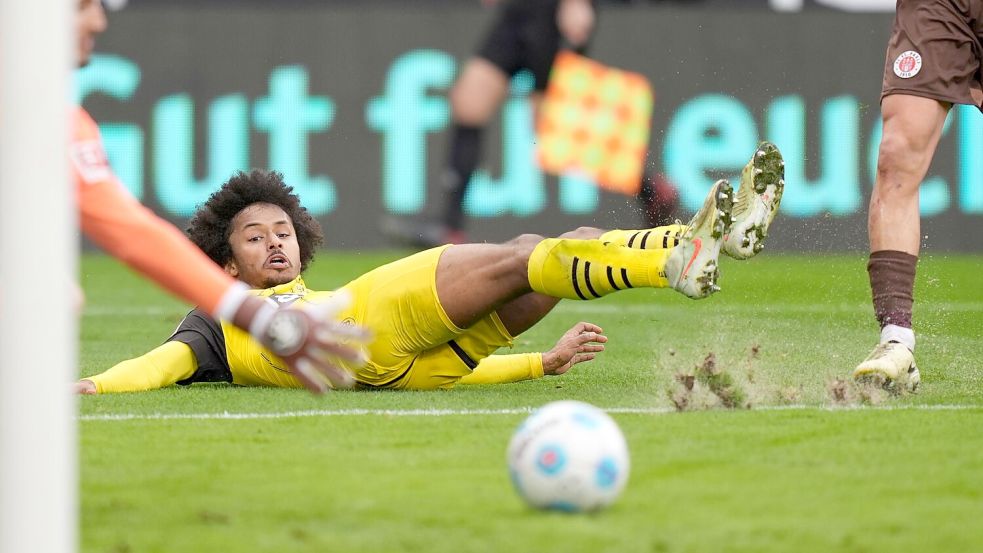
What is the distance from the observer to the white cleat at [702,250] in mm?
4730

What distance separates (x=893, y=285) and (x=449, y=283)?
5.64 feet

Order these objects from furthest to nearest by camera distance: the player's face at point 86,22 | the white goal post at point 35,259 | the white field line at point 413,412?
the white field line at point 413,412 → the player's face at point 86,22 → the white goal post at point 35,259

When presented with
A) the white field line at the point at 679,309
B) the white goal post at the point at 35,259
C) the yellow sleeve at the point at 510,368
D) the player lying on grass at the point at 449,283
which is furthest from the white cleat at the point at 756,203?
the white field line at the point at 679,309

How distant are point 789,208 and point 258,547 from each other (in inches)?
469

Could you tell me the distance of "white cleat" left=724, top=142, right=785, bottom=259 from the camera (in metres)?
5.08

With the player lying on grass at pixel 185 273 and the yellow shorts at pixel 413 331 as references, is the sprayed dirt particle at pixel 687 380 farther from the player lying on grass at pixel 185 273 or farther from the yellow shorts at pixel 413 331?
the player lying on grass at pixel 185 273

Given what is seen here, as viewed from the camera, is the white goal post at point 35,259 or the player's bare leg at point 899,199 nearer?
the white goal post at point 35,259

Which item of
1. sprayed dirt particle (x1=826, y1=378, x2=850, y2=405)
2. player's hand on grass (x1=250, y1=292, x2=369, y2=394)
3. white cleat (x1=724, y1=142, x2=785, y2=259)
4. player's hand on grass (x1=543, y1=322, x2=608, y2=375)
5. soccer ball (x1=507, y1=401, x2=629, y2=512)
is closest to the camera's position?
soccer ball (x1=507, y1=401, x2=629, y2=512)

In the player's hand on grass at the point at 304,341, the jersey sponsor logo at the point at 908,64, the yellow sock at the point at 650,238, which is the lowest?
the player's hand on grass at the point at 304,341

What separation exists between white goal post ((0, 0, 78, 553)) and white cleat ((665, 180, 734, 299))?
2.57 metres

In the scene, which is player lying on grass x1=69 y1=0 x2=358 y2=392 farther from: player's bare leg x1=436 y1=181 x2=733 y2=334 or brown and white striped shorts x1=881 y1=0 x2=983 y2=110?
brown and white striped shorts x1=881 y1=0 x2=983 y2=110

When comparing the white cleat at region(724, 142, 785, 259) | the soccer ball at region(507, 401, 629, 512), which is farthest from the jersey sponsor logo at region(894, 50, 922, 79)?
the soccer ball at region(507, 401, 629, 512)

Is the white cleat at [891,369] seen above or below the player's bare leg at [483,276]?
below

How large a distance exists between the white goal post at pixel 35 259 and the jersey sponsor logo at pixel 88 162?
1.17 metres
